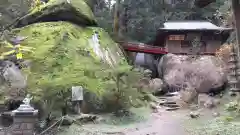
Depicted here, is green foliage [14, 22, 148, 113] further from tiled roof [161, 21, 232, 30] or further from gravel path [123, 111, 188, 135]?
tiled roof [161, 21, 232, 30]

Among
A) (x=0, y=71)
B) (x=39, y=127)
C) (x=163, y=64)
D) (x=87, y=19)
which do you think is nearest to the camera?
(x=39, y=127)

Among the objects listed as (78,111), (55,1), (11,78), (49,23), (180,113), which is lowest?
(180,113)

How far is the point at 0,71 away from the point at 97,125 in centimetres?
430

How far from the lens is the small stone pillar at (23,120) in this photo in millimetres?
7027

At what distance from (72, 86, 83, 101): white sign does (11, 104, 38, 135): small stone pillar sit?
8.94ft

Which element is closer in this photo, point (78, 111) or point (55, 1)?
point (78, 111)

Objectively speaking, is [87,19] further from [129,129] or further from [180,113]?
[129,129]

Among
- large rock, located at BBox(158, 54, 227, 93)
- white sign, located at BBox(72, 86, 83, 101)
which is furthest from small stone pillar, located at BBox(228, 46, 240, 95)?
white sign, located at BBox(72, 86, 83, 101)

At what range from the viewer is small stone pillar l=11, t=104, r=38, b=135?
23.1ft

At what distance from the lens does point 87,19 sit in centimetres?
1560

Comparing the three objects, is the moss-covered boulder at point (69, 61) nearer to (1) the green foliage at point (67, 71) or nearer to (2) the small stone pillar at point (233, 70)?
(1) the green foliage at point (67, 71)

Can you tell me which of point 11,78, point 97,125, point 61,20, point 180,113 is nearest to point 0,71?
point 11,78

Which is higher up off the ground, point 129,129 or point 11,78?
point 11,78

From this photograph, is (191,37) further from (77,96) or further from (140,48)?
(77,96)
